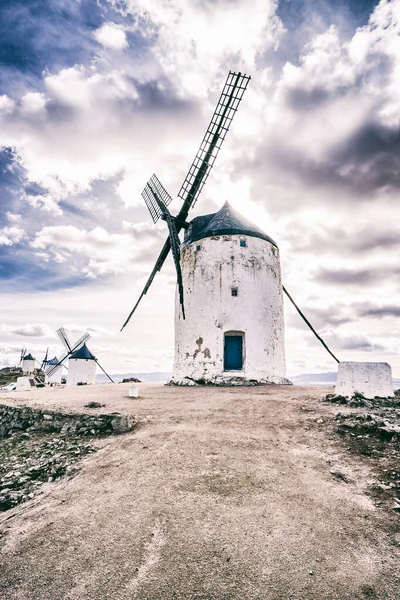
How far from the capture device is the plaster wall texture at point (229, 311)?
1549 cm

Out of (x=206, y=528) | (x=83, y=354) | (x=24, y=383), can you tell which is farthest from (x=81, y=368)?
(x=206, y=528)

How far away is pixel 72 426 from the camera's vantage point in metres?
7.79

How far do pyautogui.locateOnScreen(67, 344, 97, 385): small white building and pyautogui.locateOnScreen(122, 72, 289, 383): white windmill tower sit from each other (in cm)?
1544

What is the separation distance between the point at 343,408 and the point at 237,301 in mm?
8481

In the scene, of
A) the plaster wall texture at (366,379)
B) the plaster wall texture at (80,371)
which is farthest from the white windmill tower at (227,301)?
the plaster wall texture at (80,371)

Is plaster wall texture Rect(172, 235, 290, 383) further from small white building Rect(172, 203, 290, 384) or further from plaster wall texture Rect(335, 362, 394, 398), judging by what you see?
plaster wall texture Rect(335, 362, 394, 398)

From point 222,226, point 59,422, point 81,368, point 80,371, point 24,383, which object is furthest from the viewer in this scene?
point 81,368

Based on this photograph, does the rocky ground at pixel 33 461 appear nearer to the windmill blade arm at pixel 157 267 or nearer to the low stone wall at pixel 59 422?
the low stone wall at pixel 59 422

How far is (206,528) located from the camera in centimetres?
387

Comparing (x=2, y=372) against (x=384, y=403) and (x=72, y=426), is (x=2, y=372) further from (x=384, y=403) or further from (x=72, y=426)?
(x=384, y=403)

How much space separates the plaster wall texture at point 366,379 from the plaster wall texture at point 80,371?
24852 mm

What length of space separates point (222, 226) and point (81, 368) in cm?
1976

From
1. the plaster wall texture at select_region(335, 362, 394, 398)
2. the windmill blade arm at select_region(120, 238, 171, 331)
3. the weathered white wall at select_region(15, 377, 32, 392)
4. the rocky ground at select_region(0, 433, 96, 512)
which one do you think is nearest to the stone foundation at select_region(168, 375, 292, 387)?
the windmill blade arm at select_region(120, 238, 171, 331)

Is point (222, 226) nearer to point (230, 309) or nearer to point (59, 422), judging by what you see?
point (230, 309)
